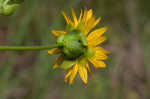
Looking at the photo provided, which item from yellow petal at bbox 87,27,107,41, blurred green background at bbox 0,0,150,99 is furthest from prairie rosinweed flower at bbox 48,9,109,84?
blurred green background at bbox 0,0,150,99

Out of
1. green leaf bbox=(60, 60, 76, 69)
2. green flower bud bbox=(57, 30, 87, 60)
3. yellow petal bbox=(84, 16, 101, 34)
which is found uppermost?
yellow petal bbox=(84, 16, 101, 34)

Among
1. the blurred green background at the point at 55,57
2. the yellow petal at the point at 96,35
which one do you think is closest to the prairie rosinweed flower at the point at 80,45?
the yellow petal at the point at 96,35

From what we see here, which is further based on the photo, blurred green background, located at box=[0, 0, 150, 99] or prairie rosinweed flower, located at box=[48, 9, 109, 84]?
blurred green background, located at box=[0, 0, 150, 99]

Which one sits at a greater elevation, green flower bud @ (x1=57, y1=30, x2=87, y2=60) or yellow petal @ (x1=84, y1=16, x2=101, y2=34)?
yellow petal @ (x1=84, y1=16, x2=101, y2=34)

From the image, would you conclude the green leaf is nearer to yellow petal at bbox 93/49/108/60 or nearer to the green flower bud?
the green flower bud

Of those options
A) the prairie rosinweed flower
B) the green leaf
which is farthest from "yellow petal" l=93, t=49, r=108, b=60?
the green leaf

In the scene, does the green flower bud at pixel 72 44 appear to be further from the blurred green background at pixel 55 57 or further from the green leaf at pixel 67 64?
the blurred green background at pixel 55 57

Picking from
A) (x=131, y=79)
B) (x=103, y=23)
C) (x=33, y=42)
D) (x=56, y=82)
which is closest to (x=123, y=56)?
(x=131, y=79)

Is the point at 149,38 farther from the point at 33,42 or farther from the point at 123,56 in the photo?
the point at 33,42

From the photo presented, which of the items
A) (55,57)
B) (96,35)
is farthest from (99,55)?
(55,57)
